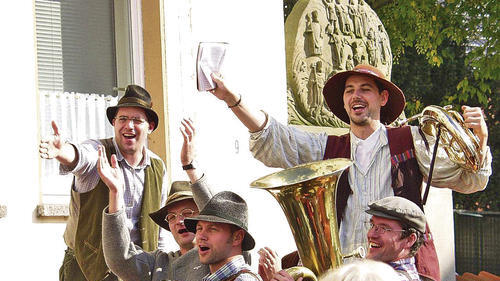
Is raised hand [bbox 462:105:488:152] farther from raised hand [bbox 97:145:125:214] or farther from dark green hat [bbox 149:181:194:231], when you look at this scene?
raised hand [bbox 97:145:125:214]

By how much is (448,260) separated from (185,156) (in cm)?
565

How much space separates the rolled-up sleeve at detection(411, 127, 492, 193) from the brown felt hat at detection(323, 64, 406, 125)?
18cm

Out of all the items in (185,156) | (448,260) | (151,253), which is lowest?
(448,260)

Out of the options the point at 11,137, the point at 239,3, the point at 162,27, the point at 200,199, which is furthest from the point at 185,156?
the point at 239,3

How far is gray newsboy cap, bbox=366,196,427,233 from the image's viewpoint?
16.8 ft

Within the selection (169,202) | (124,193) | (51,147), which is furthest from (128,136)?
(51,147)

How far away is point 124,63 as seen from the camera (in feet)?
28.8

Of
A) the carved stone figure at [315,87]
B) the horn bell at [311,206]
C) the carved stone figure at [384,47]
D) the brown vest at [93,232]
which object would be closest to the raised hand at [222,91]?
the horn bell at [311,206]

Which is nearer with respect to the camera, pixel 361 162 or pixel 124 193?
pixel 361 162

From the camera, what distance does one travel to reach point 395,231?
16.9 ft

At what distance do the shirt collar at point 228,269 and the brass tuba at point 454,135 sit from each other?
128cm

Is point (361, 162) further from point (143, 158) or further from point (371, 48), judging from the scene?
point (371, 48)

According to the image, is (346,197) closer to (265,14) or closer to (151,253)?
(151,253)

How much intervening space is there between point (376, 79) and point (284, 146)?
1.91 ft
